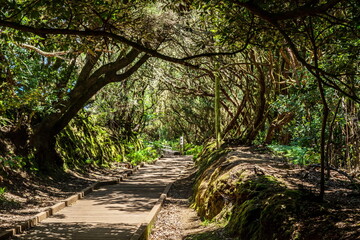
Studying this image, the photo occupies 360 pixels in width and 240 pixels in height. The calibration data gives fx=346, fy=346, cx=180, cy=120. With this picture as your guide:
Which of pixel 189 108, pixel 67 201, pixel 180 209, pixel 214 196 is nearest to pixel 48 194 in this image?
pixel 67 201

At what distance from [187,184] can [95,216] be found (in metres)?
5.41

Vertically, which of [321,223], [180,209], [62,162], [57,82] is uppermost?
[57,82]

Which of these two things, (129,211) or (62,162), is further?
(62,162)

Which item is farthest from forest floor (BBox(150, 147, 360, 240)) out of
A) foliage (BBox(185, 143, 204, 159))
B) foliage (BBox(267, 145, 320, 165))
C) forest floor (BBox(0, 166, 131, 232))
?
foliage (BBox(185, 143, 204, 159))

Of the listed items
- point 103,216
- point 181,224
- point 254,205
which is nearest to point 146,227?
point 181,224

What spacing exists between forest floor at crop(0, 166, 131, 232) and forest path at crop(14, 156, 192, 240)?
0.62 meters

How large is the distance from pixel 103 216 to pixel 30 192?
3359 mm

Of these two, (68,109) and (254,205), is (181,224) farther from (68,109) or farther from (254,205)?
(68,109)

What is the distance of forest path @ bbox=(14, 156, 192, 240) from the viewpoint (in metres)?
6.41

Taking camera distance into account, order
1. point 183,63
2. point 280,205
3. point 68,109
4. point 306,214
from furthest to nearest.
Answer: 1. point 68,109
2. point 183,63
3. point 280,205
4. point 306,214

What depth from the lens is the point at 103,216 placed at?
798 cm

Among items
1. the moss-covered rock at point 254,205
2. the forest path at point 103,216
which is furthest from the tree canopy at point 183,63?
the forest path at point 103,216

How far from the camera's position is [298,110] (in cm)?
952

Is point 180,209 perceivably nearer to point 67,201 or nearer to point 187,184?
point 67,201
